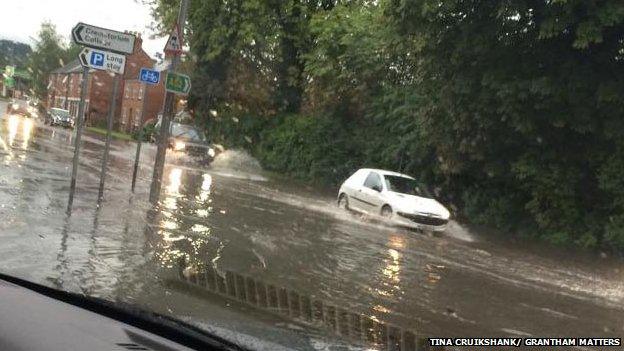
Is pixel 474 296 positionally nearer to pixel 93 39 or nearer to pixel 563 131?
pixel 93 39

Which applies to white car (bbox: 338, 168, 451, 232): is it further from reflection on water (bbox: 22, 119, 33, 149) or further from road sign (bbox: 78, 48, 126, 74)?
reflection on water (bbox: 22, 119, 33, 149)

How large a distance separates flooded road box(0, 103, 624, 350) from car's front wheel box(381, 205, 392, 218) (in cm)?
76

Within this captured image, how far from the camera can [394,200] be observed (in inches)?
648

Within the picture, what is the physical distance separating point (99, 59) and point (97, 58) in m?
0.03

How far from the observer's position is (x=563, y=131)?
16766 millimetres

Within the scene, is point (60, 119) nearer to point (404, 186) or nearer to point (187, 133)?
point (187, 133)

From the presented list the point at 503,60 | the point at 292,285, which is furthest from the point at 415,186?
the point at 292,285

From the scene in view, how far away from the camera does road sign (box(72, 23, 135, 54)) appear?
10.9 meters

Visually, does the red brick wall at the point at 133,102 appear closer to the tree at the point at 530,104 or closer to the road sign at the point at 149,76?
the tree at the point at 530,104

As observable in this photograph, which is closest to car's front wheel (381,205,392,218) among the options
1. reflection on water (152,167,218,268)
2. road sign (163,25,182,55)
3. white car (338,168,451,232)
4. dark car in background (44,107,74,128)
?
white car (338,168,451,232)

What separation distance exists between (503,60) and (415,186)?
3745 mm

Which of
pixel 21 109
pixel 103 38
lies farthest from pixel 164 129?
pixel 21 109

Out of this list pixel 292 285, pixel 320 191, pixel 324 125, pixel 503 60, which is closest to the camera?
pixel 292 285

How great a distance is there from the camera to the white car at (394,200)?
52.7 feet
